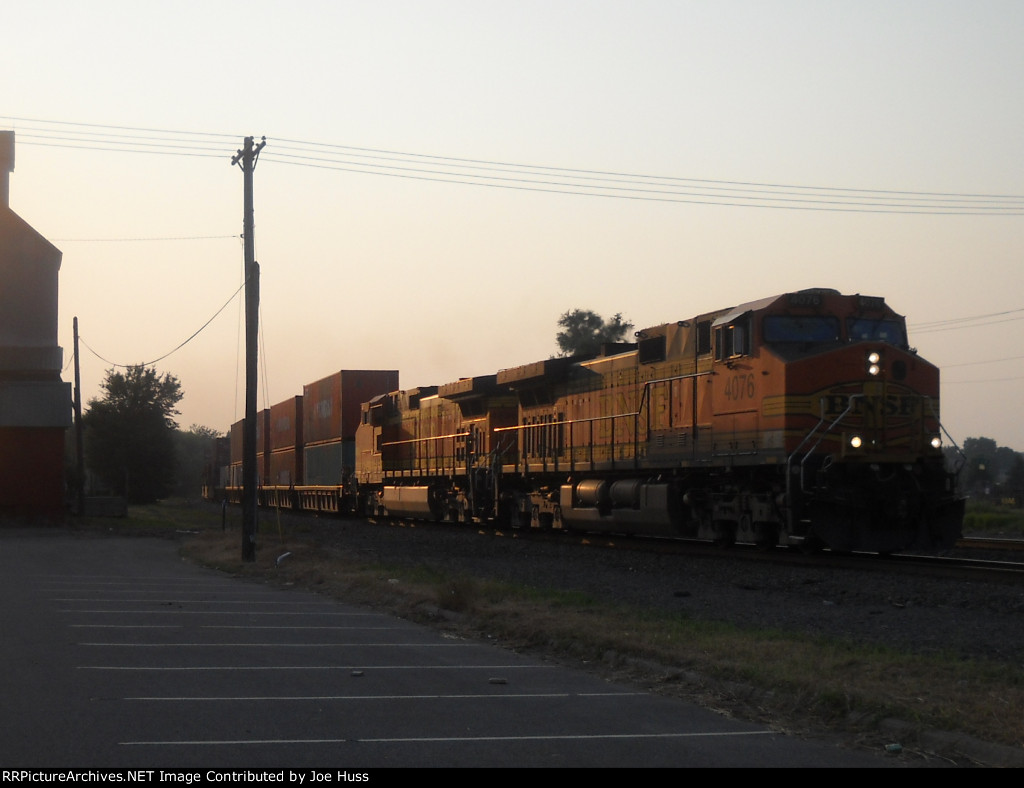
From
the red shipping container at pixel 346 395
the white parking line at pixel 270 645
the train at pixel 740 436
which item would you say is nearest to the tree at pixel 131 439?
the red shipping container at pixel 346 395

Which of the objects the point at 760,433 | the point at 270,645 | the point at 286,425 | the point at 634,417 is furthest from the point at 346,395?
the point at 270,645

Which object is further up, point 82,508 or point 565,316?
point 565,316

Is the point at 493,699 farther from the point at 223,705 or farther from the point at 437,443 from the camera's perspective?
the point at 437,443

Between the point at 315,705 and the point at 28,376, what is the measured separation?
32570 millimetres

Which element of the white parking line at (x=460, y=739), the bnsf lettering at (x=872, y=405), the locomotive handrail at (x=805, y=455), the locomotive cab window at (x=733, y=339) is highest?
the locomotive cab window at (x=733, y=339)

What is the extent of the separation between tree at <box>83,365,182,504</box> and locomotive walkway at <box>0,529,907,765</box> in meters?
60.5

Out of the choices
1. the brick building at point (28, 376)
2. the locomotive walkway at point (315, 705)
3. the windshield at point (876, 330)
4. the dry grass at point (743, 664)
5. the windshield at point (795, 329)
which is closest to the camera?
A: the locomotive walkway at point (315, 705)

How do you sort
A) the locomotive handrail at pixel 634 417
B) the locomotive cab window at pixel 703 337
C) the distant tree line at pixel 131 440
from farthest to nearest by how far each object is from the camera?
the distant tree line at pixel 131 440 < the locomotive handrail at pixel 634 417 < the locomotive cab window at pixel 703 337

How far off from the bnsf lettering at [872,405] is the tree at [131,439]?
5821 centimetres

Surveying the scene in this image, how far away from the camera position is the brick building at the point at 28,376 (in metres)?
34.8

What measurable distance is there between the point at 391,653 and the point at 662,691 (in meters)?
2.75

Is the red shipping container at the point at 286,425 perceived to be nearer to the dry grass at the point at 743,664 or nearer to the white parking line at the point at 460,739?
the dry grass at the point at 743,664
